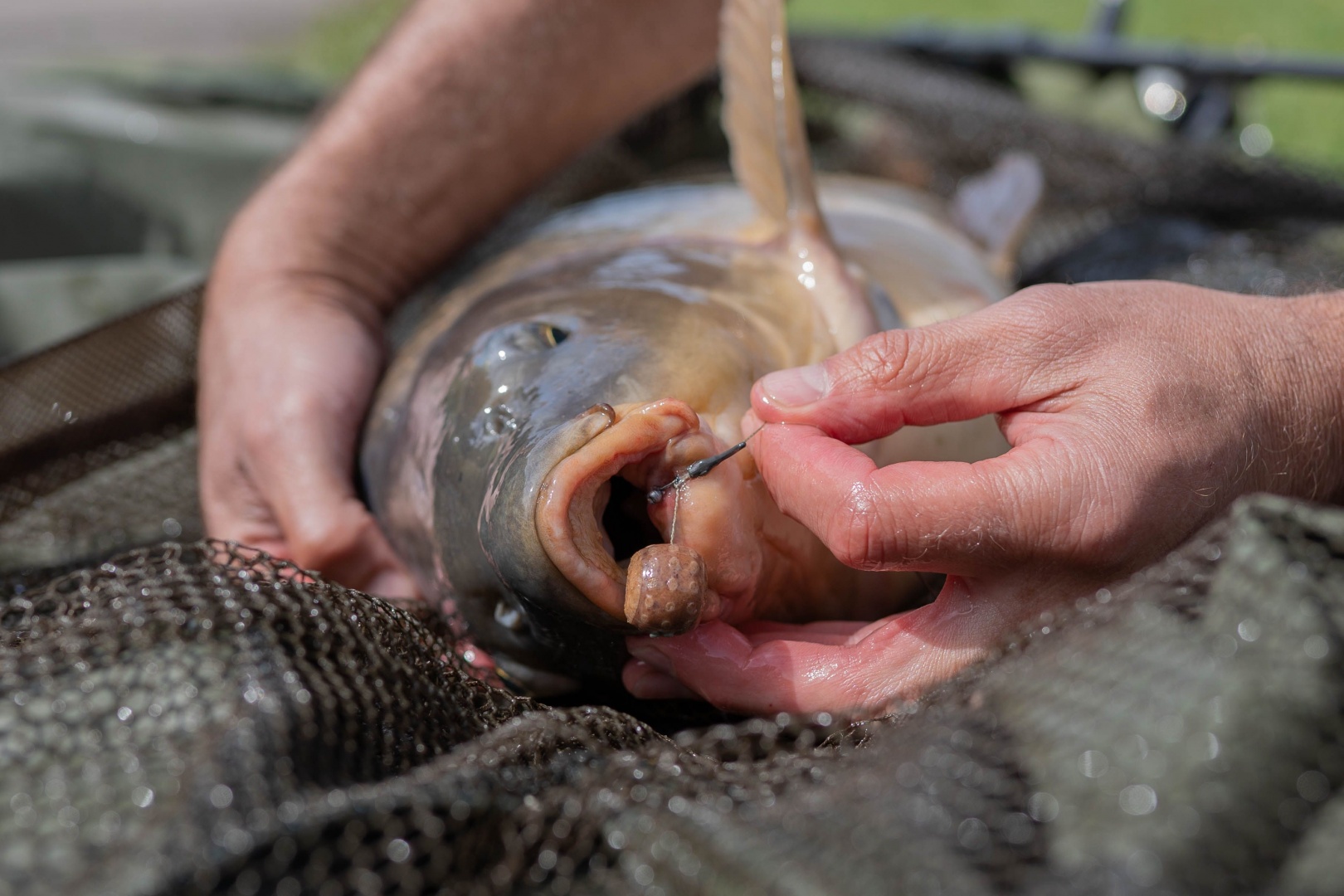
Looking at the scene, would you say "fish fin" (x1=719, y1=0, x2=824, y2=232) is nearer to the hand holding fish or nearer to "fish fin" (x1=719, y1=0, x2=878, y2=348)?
"fish fin" (x1=719, y1=0, x2=878, y2=348)

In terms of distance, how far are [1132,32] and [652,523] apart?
5.49 metres

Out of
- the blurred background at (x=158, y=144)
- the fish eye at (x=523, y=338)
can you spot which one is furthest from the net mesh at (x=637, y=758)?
the blurred background at (x=158, y=144)

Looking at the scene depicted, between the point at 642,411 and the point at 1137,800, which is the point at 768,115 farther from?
the point at 1137,800

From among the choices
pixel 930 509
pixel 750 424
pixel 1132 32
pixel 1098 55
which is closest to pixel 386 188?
pixel 750 424

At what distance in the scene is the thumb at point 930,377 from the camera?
103 cm

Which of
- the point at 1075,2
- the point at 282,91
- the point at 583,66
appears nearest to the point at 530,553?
the point at 583,66

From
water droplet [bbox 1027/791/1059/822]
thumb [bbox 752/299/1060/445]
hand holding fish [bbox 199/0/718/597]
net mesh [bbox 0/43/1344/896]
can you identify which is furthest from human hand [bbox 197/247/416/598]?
water droplet [bbox 1027/791/1059/822]

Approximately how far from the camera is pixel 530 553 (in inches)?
38.7

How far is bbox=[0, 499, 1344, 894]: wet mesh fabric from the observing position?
648 mm

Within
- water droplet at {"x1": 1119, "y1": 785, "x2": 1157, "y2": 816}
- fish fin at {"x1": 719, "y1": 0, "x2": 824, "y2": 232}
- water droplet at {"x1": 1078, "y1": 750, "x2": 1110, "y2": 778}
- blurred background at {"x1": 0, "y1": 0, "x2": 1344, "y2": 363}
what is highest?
fish fin at {"x1": 719, "y1": 0, "x2": 824, "y2": 232}

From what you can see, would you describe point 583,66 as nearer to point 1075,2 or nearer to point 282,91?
point 282,91

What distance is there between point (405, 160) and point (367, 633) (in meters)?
1.24

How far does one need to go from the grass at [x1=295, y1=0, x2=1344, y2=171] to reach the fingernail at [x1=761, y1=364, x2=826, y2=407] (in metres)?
2.04

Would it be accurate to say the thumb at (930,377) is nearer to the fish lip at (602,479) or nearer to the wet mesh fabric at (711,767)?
the fish lip at (602,479)
